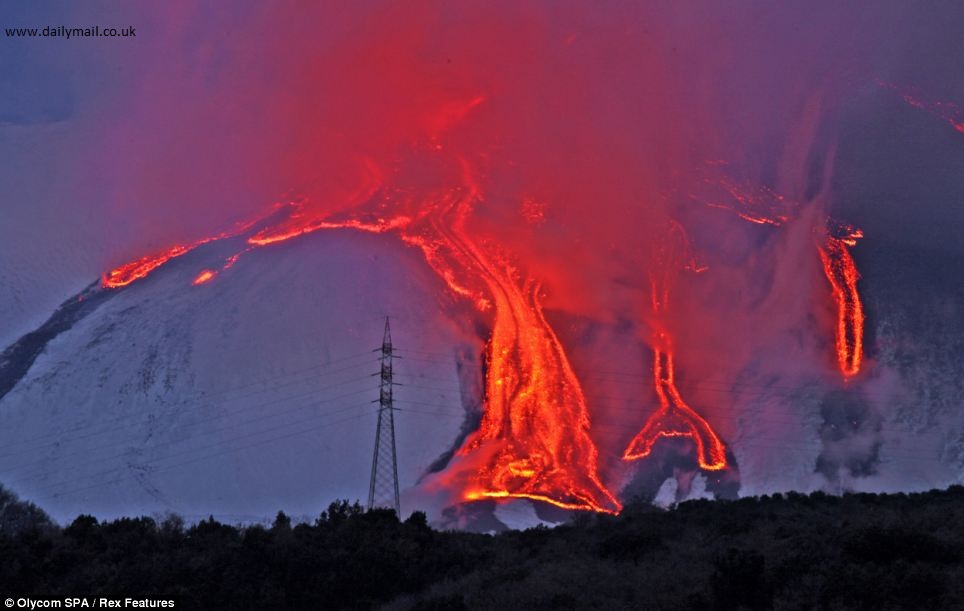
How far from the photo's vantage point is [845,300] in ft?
198

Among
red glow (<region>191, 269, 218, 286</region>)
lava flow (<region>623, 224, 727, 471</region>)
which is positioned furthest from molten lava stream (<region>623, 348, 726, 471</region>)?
red glow (<region>191, 269, 218, 286</region>)

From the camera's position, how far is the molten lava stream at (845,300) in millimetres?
57312

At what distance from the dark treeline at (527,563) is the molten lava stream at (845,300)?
24632 mm

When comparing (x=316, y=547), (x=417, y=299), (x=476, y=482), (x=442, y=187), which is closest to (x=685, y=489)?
(x=476, y=482)

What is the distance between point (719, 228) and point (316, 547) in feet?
155

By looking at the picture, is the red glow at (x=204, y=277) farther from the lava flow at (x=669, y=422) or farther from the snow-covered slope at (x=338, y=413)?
the lava flow at (x=669, y=422)

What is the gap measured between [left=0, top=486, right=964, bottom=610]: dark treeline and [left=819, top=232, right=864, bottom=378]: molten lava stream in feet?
80.8

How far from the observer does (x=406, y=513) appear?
48969mm

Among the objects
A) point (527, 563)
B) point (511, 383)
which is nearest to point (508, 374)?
point (511, 383)

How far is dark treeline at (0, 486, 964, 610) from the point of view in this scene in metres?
19.4

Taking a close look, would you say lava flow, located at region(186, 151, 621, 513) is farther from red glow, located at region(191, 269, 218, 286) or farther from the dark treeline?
the dark treeline

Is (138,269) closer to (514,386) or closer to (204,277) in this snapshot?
(204,277)

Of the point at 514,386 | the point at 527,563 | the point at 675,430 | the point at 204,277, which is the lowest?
the point at 527,563

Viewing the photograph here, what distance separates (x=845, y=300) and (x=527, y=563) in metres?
41.2
